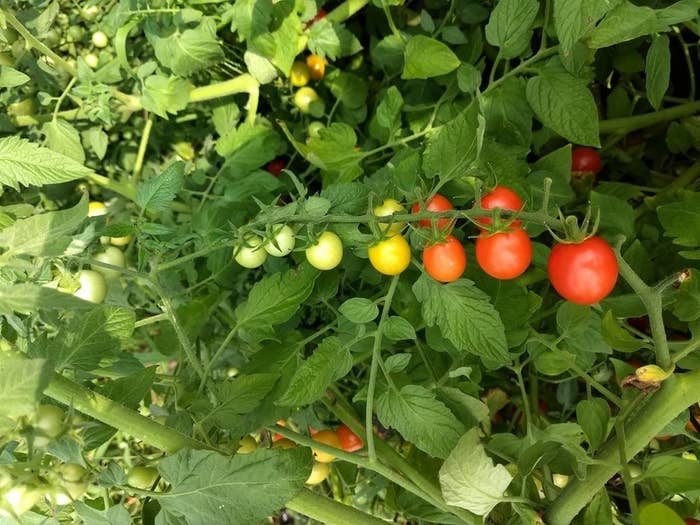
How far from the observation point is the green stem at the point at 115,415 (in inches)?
21.0

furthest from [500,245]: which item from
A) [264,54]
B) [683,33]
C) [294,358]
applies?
[683,33]

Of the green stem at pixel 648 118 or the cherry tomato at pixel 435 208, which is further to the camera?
the green stem at pixel 648 118

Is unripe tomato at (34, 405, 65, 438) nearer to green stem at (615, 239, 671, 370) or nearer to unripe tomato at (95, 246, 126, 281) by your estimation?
unripe tomato at (95, 246, 126, 281)

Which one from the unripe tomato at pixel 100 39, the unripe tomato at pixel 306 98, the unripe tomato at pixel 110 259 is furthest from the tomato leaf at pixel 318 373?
the unripe tomato at pixel 100 39

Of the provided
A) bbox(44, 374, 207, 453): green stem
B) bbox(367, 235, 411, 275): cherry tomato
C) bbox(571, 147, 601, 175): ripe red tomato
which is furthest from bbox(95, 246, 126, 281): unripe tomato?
bbox(571, 147, 601, 175): ripe red tomato

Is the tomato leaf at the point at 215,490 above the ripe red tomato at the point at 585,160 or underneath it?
above

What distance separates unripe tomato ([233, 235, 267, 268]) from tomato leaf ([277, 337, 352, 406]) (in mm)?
126

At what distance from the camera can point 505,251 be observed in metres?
0.62

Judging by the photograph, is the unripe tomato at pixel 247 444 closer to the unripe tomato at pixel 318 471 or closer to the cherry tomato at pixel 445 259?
the unripe tomato at pixel 318 471

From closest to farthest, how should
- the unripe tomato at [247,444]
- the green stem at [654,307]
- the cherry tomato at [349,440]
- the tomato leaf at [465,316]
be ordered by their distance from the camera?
the green stem at [654,307] → the tomato leaf at [465,316] → the unripe tomato at [247,444] → the cherry tomato at [349,440]

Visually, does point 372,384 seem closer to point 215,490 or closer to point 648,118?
point 215,490

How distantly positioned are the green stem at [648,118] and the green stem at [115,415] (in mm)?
726

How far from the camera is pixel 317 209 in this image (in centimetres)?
64

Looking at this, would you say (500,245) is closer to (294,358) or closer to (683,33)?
(294,358)
